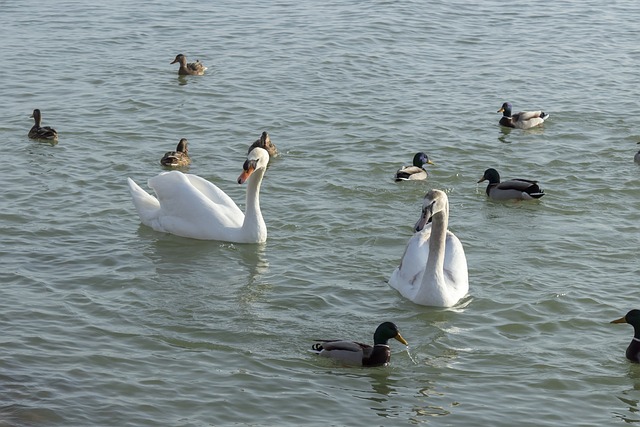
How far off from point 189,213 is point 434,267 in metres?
3.26

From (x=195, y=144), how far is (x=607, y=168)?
5708 mm

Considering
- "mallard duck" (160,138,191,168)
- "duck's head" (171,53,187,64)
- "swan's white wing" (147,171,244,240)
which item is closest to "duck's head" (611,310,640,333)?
"swan's white wing" (147,171,244,240)

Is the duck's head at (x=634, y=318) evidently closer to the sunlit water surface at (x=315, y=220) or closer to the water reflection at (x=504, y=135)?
the sunlit water surface at (x=315, y=220)

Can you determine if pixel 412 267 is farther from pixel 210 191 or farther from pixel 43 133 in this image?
pixel 43 133

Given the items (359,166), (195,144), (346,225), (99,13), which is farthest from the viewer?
(99,13)

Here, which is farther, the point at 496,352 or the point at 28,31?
the point at 28,31

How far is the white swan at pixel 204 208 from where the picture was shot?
13953mm

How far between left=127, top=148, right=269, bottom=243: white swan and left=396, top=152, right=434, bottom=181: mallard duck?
2.39 metres

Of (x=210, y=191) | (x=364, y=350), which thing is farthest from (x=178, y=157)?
(x=364, y=350)

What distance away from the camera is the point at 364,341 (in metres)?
11.3

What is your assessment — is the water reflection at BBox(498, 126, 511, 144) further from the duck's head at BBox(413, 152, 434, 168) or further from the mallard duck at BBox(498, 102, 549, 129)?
the duck's head at BBox(413, 152, 434, 168)

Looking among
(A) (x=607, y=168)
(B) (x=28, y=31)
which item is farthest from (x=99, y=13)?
(A) (x=607, y=168)

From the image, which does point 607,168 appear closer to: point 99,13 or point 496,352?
point 496,352

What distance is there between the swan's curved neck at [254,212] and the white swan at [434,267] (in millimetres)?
1760
